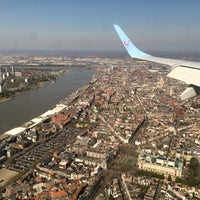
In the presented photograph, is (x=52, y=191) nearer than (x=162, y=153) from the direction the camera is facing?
Yes

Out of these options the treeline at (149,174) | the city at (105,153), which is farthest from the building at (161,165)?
the treeline at (149,174)

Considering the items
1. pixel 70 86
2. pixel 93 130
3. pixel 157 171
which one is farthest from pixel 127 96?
pixel 157 171

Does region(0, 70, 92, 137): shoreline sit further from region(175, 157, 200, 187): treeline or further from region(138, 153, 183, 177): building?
region(175, 157, 200, 187): treeline

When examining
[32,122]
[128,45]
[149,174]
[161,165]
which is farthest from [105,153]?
[32,122]

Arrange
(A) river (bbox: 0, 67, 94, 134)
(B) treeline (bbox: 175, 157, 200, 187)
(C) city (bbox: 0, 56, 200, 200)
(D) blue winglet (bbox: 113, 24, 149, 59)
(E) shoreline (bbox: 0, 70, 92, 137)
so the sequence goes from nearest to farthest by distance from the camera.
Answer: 1. (D) blue winglet (bbox: 113, 24, 149, 59)
2. (C) city (bbox: 0, 56, 200, 200)
3. (B) treeline (bbox: 175, 157, 200, 187)
4. (E) shoreline (bbox: 0, 70, 92, 137)
5. (A) river (bbox: 0, 67, 94, 134)

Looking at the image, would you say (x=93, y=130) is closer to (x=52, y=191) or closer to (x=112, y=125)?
(x=112, y=125)

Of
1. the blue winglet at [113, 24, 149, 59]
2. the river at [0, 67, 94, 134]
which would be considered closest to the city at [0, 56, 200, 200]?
the river at [0, 67, 94, 134]
